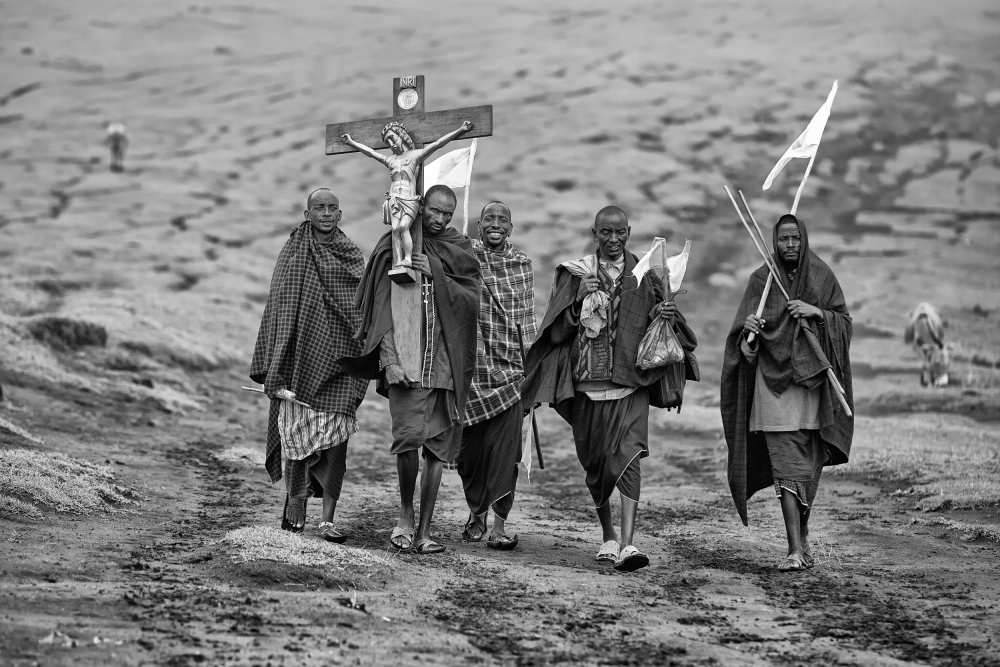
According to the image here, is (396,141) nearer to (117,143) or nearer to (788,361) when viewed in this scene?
(788,361)

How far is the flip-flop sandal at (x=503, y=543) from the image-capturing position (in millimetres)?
8531

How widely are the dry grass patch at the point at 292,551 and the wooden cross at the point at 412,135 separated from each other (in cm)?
137

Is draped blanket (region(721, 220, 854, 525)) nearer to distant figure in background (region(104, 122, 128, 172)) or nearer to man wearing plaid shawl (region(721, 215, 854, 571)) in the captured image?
man wearing plaid shawl (region(721, 215, 854, 571))

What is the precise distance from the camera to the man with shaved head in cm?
816

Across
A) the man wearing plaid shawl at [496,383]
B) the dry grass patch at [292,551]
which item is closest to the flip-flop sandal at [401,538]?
the dry grass patch at [292,551]

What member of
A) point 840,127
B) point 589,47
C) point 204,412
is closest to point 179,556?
point 204,412

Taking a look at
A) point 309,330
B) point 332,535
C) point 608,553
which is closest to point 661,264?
point 608,553

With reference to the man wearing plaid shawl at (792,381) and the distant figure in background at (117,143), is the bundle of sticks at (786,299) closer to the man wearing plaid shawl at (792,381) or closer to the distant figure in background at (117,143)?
the man wearing plaid shawl at (792,381)

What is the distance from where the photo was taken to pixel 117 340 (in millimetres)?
17953

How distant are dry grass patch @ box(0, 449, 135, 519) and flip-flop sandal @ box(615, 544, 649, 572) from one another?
3703 mm

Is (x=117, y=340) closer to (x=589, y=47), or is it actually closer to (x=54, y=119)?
(x=54, y=119)

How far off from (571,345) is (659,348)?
703 mm

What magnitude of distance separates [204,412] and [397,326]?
7865 mm

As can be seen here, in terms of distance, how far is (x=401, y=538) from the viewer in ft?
26.0
